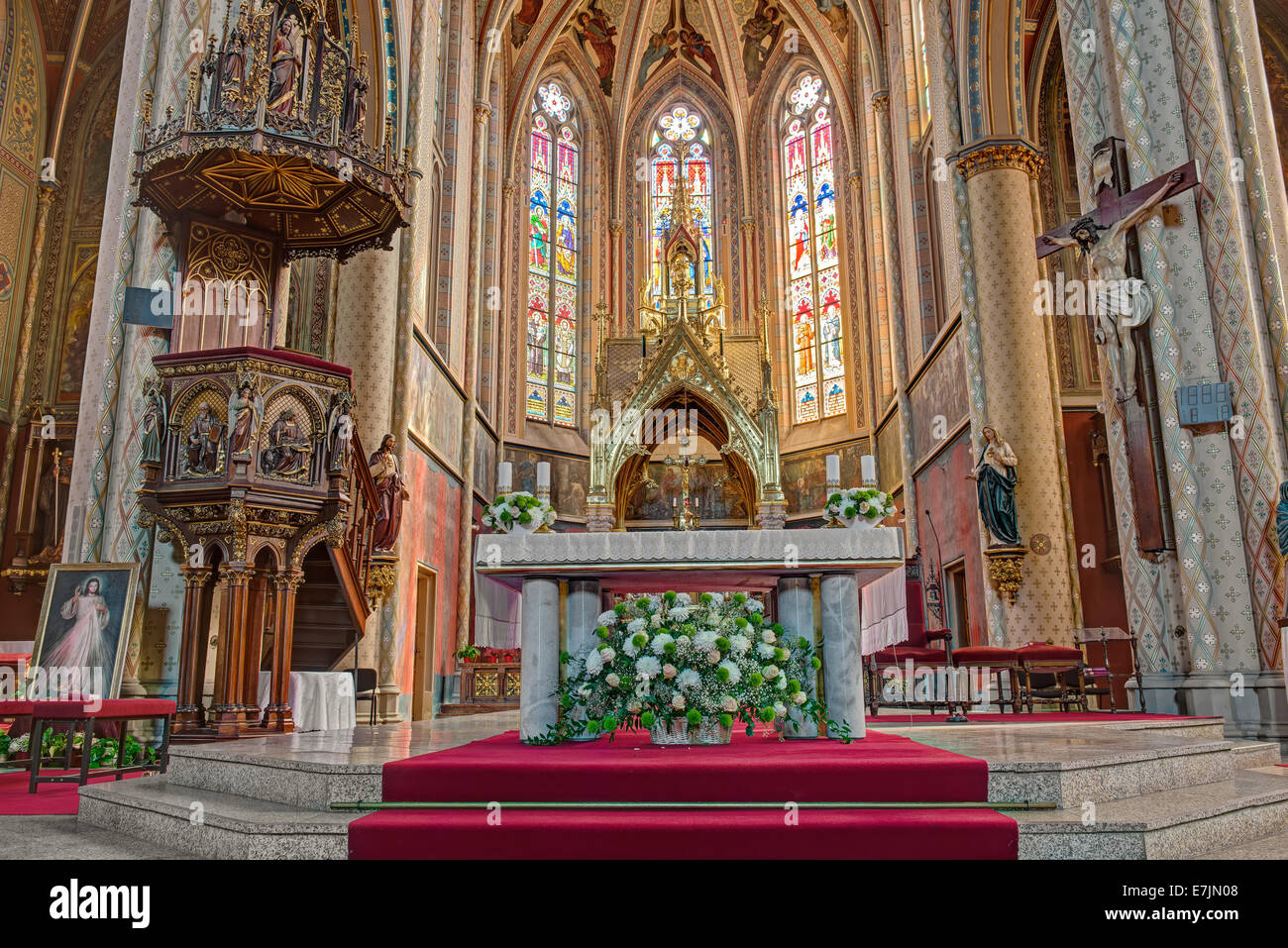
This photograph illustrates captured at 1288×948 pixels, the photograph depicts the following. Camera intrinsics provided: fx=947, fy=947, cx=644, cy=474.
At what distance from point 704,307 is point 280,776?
1862 centimetres

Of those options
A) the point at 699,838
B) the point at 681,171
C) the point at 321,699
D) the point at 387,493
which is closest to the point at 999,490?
the point at 387,493

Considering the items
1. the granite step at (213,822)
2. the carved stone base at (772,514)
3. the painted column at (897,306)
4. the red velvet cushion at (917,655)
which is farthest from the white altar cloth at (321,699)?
the carved stone base at (772,514)

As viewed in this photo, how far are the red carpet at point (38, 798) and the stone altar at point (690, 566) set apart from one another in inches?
93.8

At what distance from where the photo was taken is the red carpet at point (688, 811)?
338 cm

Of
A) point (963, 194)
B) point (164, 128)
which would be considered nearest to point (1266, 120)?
point (963, 194)

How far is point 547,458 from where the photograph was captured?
1994cm

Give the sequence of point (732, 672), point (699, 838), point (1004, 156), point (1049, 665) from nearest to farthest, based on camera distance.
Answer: point (699, 838), point (732, 672), point (1049, 665), point (1004, 156)

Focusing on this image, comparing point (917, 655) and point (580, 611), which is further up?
point (580, 611)

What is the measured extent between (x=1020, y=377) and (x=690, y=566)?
788cm

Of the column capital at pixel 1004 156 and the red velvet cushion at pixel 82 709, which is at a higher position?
the column capital at pixel 1004 156

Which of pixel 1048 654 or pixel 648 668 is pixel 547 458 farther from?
pixel 648 668

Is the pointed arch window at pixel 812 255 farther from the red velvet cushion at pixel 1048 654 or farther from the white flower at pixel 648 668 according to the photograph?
the white flower at pixel 648 668

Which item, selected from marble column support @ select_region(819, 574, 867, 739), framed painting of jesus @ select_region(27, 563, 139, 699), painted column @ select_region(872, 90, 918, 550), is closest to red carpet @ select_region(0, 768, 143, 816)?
framed painting of jesus @ select_region(27, 563, 139, 699)
